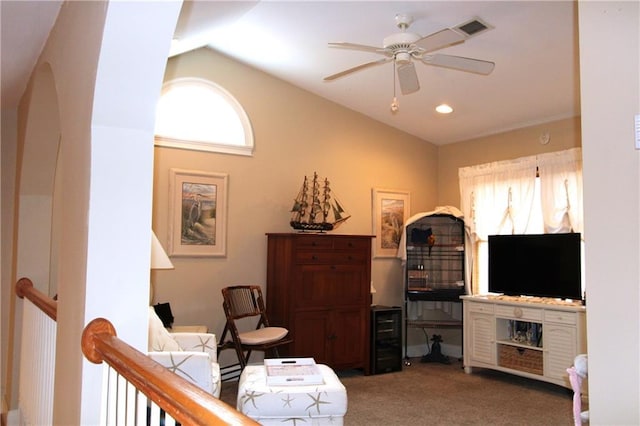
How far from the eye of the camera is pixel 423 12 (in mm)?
3666

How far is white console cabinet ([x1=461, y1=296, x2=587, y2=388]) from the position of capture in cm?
462

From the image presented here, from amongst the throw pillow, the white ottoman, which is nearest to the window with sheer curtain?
the white ottoman

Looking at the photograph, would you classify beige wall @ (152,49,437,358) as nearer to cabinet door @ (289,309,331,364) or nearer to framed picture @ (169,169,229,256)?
framed picture @ (169,169,229,256)

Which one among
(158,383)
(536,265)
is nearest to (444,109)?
(536,265)

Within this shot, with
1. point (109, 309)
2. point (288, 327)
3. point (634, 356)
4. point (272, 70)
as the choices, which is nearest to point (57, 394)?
point (109, 309)

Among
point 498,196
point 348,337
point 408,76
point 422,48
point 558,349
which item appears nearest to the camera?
point 422,48

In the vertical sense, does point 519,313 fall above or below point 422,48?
below

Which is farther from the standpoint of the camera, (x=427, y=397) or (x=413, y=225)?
(x=413, y=225)

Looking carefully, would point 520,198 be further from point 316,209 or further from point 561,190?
point 316,209

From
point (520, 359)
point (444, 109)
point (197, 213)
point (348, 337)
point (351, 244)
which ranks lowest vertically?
point (520, 359)

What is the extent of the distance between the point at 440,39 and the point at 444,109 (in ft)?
8.11

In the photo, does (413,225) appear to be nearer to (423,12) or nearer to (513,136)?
(513,136)

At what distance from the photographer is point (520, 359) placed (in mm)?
5023

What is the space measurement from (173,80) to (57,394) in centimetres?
343
